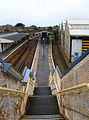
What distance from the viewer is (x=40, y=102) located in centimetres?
791

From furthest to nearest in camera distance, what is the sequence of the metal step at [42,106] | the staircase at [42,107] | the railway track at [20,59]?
the railway track at [20,59] < the metal step at [42,106] < the staircase at [42,107]

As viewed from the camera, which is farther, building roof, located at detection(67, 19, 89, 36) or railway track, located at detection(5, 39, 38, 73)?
building roof, located at detection(67, 19, 89, 36)

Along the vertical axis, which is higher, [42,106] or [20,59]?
[20,59]

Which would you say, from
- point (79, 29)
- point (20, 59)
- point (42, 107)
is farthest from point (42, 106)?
point (79, 29)

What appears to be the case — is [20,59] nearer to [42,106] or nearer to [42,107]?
[42,106]

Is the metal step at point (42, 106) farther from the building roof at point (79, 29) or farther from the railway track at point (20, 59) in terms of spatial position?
the building roof at point (79, 29)

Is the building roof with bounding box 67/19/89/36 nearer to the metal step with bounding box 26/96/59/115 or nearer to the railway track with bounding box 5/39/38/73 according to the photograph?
the railway track with bounding box 5/39/38/73

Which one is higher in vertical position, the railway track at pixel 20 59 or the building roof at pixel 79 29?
the building roof at pixel 79 29

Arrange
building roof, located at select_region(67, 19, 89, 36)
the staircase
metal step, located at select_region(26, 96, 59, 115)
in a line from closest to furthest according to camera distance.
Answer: the staircase → metal step, located at select_region(26, 96, 59, 115) → building roof, located at select_region(67, 19, 89, 36)

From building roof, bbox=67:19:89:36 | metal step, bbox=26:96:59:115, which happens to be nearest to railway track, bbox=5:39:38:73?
building roof, bbox=67:19:89:36

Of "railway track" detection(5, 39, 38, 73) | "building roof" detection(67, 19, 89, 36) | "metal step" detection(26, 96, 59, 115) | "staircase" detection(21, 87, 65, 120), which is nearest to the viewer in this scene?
"staircase" detection(21, 87, 65, 120)

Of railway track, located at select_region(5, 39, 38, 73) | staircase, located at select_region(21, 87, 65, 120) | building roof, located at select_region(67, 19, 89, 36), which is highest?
building roof, located at select_region(67, 19, 89, 36)

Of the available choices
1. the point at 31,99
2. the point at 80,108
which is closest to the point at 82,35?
the point at 31,99

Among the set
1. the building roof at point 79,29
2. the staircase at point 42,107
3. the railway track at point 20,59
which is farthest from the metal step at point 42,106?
the building roof at point 79,29
